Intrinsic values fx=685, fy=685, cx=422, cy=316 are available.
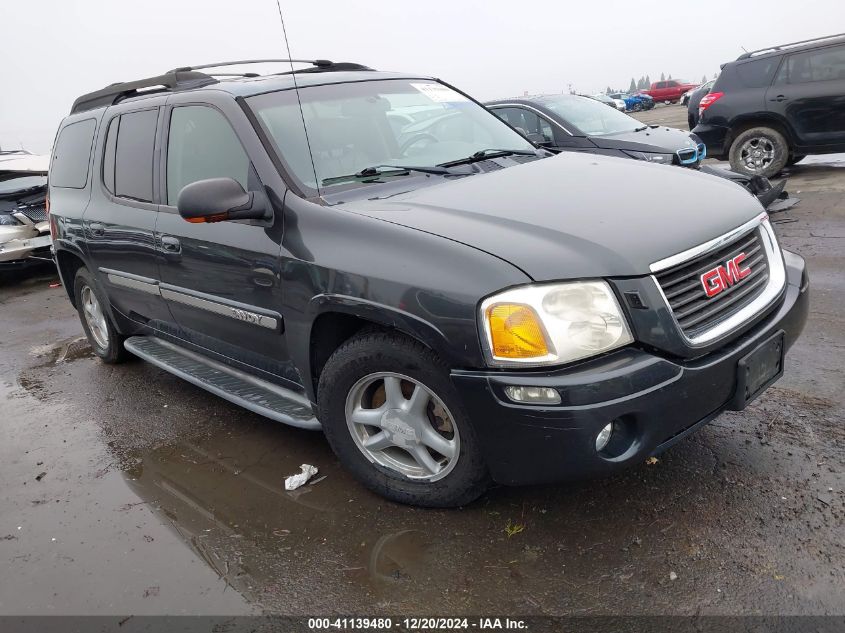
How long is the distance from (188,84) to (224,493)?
7.56 ft

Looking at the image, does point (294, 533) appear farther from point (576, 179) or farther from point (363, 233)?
point (576, 179)

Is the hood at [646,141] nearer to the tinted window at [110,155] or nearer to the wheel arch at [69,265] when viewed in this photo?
the tinted window at [110,155]

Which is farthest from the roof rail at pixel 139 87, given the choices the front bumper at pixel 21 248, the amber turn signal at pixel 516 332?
the front bumper at pixel 21 248

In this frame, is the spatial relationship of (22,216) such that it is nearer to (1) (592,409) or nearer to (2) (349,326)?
(2) (349,326)

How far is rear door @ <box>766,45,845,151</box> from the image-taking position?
875cm

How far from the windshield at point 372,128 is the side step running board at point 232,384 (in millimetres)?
1010

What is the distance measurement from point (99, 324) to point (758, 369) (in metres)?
4.44

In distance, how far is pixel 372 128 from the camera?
342 centimetres

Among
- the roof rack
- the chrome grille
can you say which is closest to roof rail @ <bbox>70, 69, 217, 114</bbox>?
the roof rack

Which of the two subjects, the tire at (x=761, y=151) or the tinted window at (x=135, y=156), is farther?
the tire at (x=761, y=151)

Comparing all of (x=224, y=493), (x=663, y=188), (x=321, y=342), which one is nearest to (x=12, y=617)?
(x=224, y=493)

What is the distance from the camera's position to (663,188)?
286cm

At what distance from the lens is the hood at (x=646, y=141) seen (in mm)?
7848

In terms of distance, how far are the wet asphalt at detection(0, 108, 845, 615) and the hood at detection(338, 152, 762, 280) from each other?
1.02m
